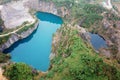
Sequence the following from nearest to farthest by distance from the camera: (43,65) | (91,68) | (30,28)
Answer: (91,68)
(43,65)
(30,28)

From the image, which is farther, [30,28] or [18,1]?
[18,1]

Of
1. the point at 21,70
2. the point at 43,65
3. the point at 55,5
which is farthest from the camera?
the point at 55,5

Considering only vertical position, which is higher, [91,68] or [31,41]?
[91,68]

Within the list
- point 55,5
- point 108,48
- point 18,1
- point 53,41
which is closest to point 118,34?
point 108,48

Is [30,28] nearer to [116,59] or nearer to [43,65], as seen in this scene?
[43,65]

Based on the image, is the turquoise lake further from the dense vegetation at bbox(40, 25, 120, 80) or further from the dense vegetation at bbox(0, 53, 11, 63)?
the dense vegetation at bbox(40, 25, 120, 80)
